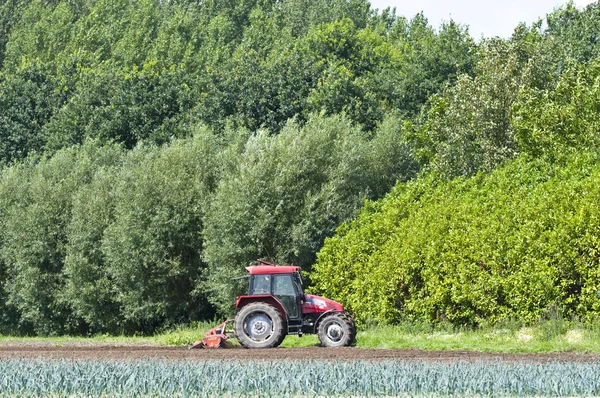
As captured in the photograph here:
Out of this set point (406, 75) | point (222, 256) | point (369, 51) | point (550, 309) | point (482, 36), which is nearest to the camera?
point (550, 309)

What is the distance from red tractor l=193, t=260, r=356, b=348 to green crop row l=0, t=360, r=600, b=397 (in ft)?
28.4

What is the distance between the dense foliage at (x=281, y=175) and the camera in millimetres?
31656

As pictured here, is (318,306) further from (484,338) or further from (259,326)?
(484,338)

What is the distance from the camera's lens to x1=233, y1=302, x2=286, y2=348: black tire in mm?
23500

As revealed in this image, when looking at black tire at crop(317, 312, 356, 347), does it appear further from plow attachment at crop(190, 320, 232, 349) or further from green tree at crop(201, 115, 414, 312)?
green tree at crop(201, 115, 414, 312)

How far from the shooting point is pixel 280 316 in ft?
77.3

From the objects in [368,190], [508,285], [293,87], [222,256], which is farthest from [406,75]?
[508,285]

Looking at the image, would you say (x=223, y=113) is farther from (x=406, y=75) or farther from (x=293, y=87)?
(x=406, y=75)

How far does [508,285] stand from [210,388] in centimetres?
1434

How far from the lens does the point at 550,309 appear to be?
24.5 metres

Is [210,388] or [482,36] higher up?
[482,36]

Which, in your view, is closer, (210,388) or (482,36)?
(210,388)

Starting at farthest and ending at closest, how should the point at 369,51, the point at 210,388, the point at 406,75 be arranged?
the point at 369,51 → the point at 406,75 → the point at 210,388

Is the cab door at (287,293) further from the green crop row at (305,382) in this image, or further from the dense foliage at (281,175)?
the green crop row at (305,382)
